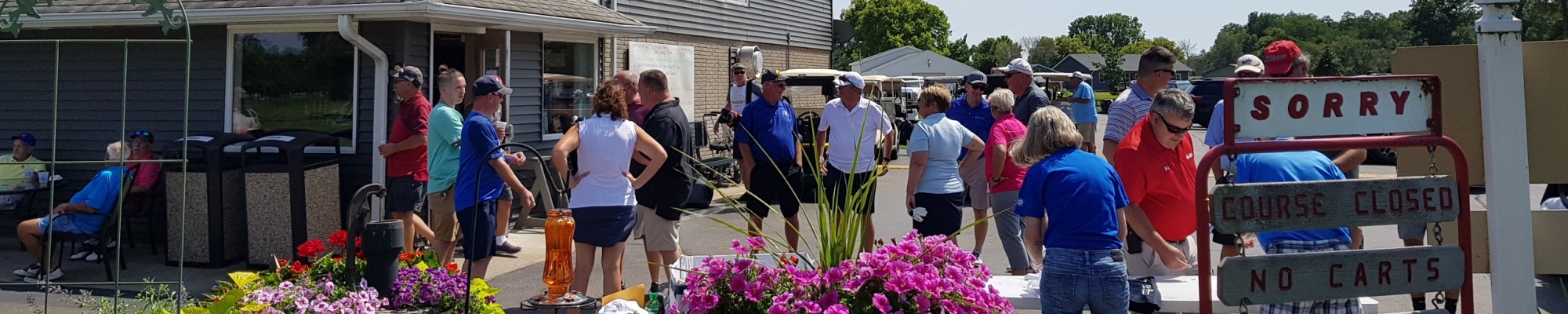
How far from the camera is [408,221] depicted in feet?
23.6

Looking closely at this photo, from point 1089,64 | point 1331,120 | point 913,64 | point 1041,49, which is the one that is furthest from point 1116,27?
point 1331,120

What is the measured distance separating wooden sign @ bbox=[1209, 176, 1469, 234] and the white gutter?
624cm

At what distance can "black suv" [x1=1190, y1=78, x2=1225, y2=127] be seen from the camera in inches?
1040

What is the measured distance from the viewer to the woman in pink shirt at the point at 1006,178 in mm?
6680

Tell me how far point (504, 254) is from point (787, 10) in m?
11.0

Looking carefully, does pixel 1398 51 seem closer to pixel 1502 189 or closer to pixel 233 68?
pixel 1502 189

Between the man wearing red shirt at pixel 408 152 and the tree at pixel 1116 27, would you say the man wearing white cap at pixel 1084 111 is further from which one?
the tree at pixel 1116 27

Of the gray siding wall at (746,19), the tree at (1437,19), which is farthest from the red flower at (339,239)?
the tree at (1437,19)

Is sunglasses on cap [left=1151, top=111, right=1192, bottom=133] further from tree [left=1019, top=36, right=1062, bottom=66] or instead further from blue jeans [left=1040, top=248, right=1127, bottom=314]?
tree [left=1019, top=36, right=1062, bottom=66]

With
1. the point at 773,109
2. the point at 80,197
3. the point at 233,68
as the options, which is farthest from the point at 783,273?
→ the point at 233,68

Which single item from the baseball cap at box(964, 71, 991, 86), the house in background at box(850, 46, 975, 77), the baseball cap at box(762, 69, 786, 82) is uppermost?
the house in background at box(850, 46, 975, 77)

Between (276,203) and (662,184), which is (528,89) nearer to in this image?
(276,203)

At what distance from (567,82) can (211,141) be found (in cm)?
386

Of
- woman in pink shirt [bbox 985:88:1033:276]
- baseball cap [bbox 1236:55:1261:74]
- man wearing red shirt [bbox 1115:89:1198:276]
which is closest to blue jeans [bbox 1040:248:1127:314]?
man wearing red shirt [bbox 1115:89:1198:276]
